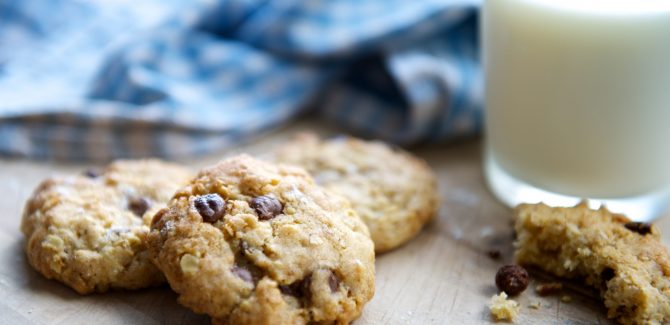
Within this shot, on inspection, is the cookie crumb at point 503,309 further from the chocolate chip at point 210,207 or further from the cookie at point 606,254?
the chocolate chip at point 210,207

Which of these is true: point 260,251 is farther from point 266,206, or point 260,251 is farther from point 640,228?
point 640,228

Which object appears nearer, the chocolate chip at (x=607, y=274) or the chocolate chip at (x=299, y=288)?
the chocolate chip at (x=299, y=288)

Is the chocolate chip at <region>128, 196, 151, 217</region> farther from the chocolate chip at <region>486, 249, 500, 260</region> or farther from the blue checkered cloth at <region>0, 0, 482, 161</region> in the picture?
the chocolate chip at <region>486, 249, 500, 260</region>

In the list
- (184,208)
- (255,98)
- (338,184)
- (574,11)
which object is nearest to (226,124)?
(255,98)

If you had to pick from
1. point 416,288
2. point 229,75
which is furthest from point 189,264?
point 229,75

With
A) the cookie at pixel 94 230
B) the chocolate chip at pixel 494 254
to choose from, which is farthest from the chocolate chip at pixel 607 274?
the cookie at pixel 94 230

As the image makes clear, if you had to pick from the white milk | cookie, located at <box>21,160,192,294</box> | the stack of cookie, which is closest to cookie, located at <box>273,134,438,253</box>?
the stack of cookie
